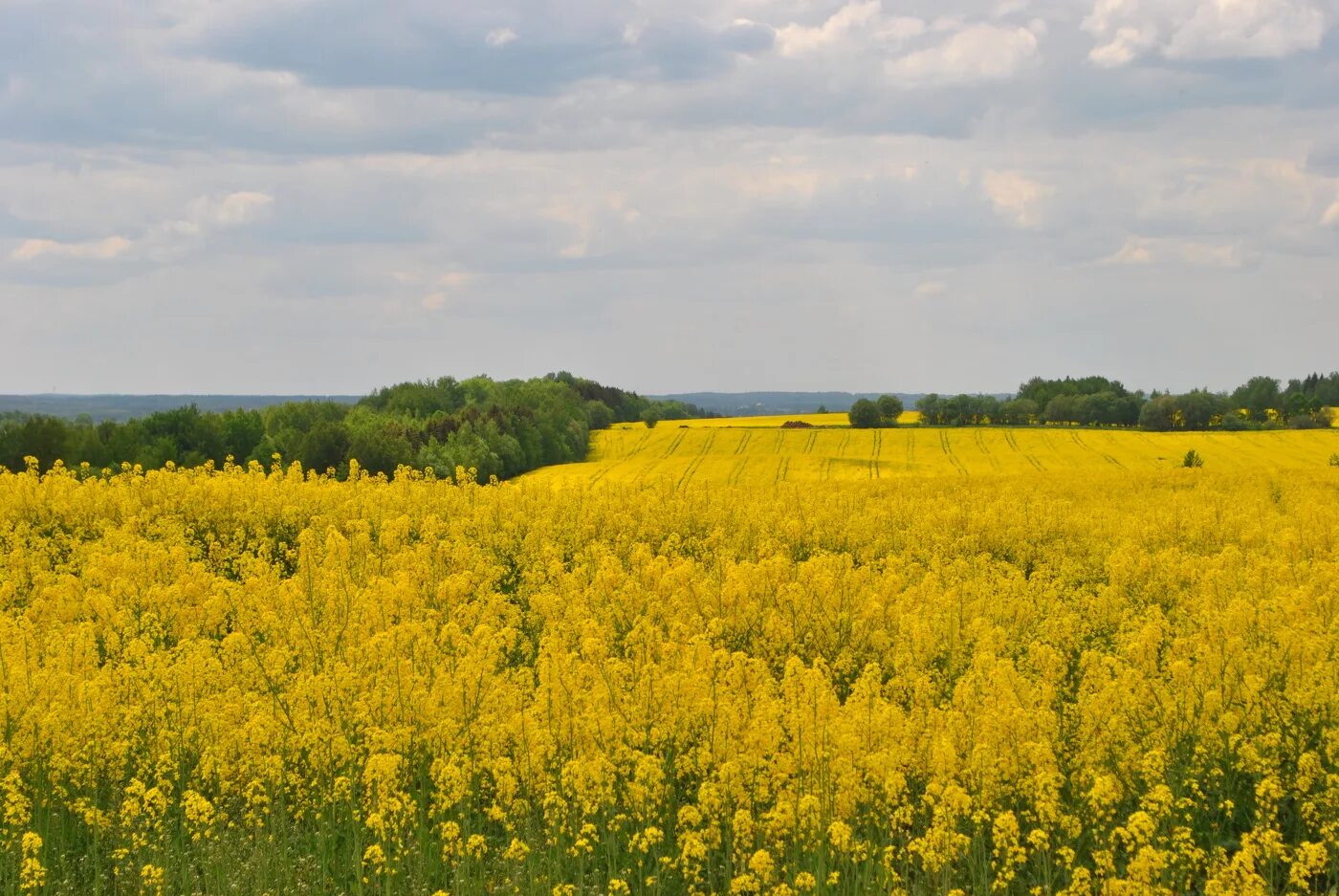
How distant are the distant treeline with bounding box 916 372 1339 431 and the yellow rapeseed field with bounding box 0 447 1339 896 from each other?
79504 mm

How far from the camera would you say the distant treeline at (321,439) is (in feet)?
196

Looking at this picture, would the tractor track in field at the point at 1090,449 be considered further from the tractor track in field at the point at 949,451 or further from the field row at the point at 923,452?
the tractor track in field at the point at 949,451

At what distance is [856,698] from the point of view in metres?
10.2

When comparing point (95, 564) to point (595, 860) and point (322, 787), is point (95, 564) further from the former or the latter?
point (595, 860)

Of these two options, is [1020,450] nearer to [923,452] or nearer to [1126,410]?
[923,452]

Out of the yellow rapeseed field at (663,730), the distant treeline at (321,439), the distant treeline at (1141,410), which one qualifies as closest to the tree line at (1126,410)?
the distant treeline at (1141,410)

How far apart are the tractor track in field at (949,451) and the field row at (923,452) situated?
0.06 meters

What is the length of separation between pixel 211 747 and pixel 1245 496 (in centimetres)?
2765

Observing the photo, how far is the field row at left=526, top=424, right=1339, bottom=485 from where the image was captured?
57.1 m

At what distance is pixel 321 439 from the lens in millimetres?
63875

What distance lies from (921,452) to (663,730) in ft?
189

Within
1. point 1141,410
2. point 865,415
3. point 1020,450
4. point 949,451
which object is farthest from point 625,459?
point 1141,410

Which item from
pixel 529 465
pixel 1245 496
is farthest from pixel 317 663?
pixel 529 465

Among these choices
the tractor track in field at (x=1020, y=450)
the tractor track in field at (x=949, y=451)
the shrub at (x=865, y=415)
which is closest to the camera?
the tractor track in field at (x=949, y=451)
